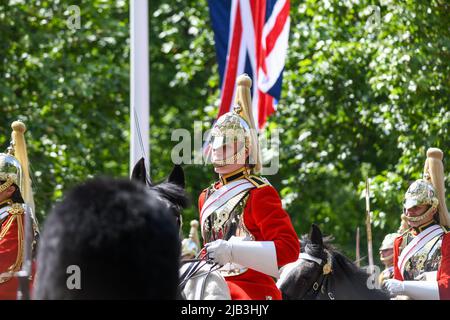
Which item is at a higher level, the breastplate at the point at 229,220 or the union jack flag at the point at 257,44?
the union jack flag at the point at 257,44

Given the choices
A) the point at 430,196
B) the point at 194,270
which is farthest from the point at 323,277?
the point at 194,270

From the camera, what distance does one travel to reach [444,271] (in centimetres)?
750

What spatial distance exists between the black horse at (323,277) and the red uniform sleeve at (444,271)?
0.37m

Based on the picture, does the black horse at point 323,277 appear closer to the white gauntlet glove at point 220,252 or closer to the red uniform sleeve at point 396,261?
the red uniform sleeve at point 396,261

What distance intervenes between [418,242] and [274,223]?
6.07ft

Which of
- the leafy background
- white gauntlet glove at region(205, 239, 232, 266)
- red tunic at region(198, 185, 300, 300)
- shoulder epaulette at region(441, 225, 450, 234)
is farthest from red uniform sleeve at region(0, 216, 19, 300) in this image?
the leafy background

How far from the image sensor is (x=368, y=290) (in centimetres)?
741

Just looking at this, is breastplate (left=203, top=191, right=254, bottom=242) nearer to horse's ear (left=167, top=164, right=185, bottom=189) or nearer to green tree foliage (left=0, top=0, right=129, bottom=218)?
horse's ear (left=167, top=164, right=185, bottom=189)

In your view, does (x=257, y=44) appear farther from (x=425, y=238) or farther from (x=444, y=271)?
(x=444, y=271)

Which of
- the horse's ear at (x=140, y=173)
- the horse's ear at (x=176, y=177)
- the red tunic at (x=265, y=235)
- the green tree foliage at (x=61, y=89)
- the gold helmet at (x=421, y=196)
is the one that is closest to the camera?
the red tunic at (x=265, y=235)

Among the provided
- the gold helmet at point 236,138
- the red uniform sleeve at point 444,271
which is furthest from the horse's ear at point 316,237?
the gold helmet at point 236,138

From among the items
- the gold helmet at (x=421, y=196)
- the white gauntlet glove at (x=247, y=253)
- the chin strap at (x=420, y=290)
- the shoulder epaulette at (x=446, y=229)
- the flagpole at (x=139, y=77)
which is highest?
the flagpole at (x=139, y=77)

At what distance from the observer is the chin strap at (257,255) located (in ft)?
20.1
